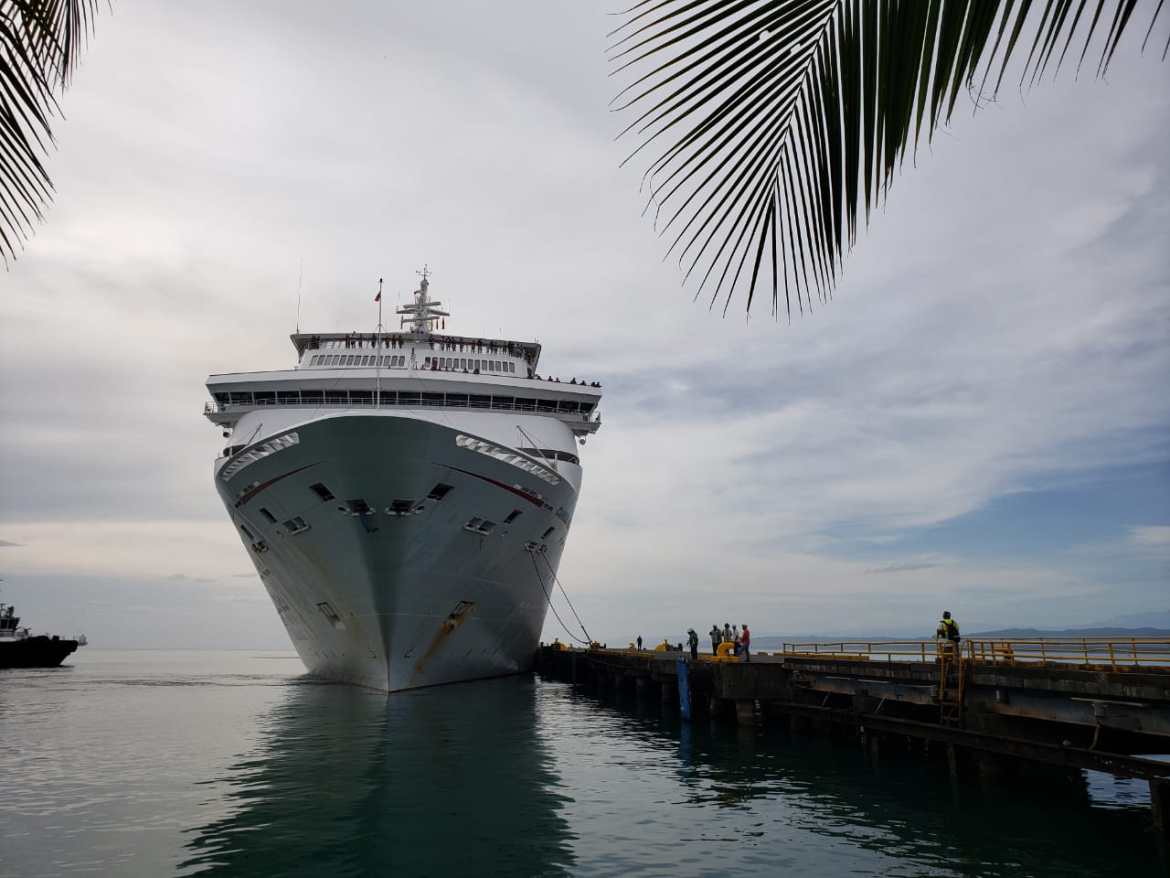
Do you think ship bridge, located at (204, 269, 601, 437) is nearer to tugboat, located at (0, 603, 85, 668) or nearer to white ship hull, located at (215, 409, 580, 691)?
white ship hull, located at (215, 409, 580, 691)

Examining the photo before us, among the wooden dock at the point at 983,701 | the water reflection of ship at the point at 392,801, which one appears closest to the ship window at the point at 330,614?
the water reflection of ship at the point at 392,801

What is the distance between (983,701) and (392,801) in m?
11.5

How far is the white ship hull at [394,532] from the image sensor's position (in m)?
25.5

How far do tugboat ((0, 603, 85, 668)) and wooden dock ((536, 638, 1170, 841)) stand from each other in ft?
202

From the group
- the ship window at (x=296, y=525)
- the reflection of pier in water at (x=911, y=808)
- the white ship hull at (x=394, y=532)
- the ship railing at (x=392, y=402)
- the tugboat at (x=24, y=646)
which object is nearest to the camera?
the reflection of pier in water at (x=911, y=808)

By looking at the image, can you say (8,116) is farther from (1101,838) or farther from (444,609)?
(444,609)

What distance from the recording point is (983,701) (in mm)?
16766

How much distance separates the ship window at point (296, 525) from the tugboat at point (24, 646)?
5273 centimetres

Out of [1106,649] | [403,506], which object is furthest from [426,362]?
[1106,649]

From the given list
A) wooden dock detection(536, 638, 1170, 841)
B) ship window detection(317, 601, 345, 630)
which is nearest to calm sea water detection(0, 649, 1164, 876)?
wooden dock detection(536, 638, 1170, 841)

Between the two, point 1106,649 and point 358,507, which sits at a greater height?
point 358,507

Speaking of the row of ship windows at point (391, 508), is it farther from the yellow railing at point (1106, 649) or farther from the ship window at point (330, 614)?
the yellow railing at point (1106, 649)

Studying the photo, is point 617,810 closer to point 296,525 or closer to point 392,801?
point 392,801

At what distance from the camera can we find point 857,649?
26.5 metres
